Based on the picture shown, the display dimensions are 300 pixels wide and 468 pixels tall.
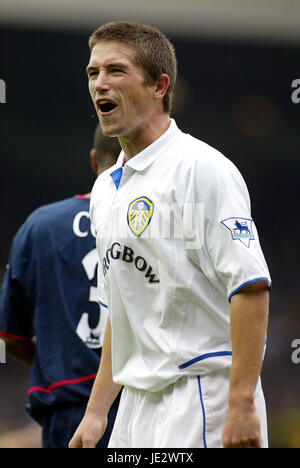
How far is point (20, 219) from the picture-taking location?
1155 cm

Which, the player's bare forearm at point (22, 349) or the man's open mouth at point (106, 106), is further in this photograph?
the player's bare forearm at point (22, 349)

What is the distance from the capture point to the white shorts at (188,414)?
2.33 metres

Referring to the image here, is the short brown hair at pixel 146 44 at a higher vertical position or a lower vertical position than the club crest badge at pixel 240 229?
higher

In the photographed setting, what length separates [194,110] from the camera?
11883 mm

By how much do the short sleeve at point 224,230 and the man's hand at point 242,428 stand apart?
34 cm

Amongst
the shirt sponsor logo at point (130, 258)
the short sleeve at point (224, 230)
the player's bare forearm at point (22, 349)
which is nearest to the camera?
the short sleeve at point (224, 230)

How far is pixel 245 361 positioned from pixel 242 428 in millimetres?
193

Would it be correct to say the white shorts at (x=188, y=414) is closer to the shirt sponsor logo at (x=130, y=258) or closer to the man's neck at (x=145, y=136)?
the shirt sponsor logo at (x=130, y=258)

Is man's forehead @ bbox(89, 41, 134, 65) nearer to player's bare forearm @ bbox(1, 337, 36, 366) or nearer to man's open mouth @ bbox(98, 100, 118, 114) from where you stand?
man's open mouth @ bbox(98, 100, 118, 114)

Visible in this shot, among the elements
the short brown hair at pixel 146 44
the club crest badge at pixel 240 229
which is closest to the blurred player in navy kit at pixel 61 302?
the short brown hair at pixel 146 44

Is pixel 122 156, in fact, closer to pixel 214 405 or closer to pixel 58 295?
pixel 214 405

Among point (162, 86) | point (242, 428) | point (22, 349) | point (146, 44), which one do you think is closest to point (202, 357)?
point (242, 428)

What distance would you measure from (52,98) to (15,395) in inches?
181

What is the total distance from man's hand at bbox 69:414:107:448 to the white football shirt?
218 millimetres
